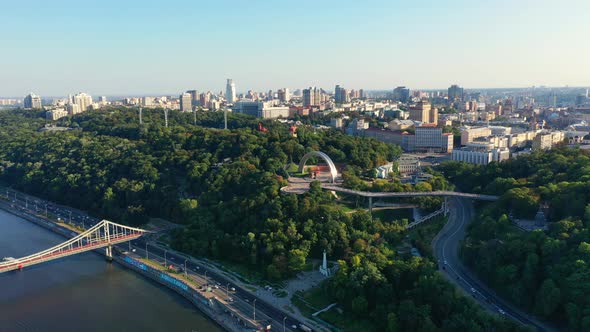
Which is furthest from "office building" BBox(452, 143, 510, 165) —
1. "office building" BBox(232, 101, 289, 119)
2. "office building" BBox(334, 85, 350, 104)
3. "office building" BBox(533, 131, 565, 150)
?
"office building" BBox(334, 85, 350, 104)

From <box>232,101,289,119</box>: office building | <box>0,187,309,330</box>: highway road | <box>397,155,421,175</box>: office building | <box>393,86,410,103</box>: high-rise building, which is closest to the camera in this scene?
<box>0,187,309,330</box>: highway road

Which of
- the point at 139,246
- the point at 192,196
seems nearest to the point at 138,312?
the point at 139,246

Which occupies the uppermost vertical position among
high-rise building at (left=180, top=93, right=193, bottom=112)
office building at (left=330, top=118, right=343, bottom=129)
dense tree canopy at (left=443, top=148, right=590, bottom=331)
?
high-rise building at (left=180, top=93, right=193, bottom=112)

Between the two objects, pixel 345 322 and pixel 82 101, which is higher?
pixel 82 101

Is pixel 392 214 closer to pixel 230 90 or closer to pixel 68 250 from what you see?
pixel 68 250

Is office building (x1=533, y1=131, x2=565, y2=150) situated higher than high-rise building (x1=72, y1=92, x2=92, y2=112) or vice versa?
high-rise building (x1=72, y1=92, x2=92, y2=112)

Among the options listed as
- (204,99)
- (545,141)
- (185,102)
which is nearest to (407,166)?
(545,141)

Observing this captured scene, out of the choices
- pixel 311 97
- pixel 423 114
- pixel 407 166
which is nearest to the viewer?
pixel 407 166

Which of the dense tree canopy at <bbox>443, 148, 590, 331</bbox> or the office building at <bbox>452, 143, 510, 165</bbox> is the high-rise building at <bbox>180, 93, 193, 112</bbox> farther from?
the dense tree canopy at <bbox>443, 148, 590, 331</bbox>
